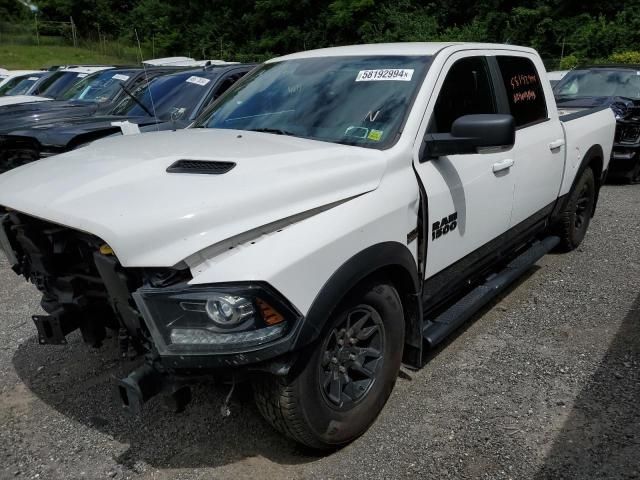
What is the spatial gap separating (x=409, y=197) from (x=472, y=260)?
3.10ft

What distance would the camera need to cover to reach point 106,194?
2.38 m

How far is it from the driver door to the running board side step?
9.0 inches

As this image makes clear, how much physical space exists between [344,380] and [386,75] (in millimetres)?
1684

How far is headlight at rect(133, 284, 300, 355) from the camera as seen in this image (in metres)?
2.16

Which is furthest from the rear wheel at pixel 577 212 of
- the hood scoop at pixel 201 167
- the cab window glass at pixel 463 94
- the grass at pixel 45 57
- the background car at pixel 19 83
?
the grass at pixel 45 57

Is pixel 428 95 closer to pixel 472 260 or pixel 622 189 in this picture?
pixel 472 260

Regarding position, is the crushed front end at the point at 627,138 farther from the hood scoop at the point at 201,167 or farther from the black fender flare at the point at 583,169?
the hood scoop at the point at 201,167

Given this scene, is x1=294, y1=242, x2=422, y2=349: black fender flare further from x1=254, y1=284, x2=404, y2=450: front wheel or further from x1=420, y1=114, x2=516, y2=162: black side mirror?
x1=420, y1=114, x2=516, y2=162: black side mirror

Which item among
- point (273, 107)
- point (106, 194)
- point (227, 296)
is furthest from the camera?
point (273, 107)

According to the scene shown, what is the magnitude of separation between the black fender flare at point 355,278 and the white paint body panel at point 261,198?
0.12 ft

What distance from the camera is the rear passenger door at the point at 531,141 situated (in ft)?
13.0

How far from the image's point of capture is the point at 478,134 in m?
2.84

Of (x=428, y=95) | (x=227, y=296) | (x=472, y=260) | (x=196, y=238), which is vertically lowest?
(x=472, y=260)

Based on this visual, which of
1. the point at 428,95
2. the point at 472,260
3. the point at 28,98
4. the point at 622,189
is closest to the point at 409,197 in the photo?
the point at 428,95
